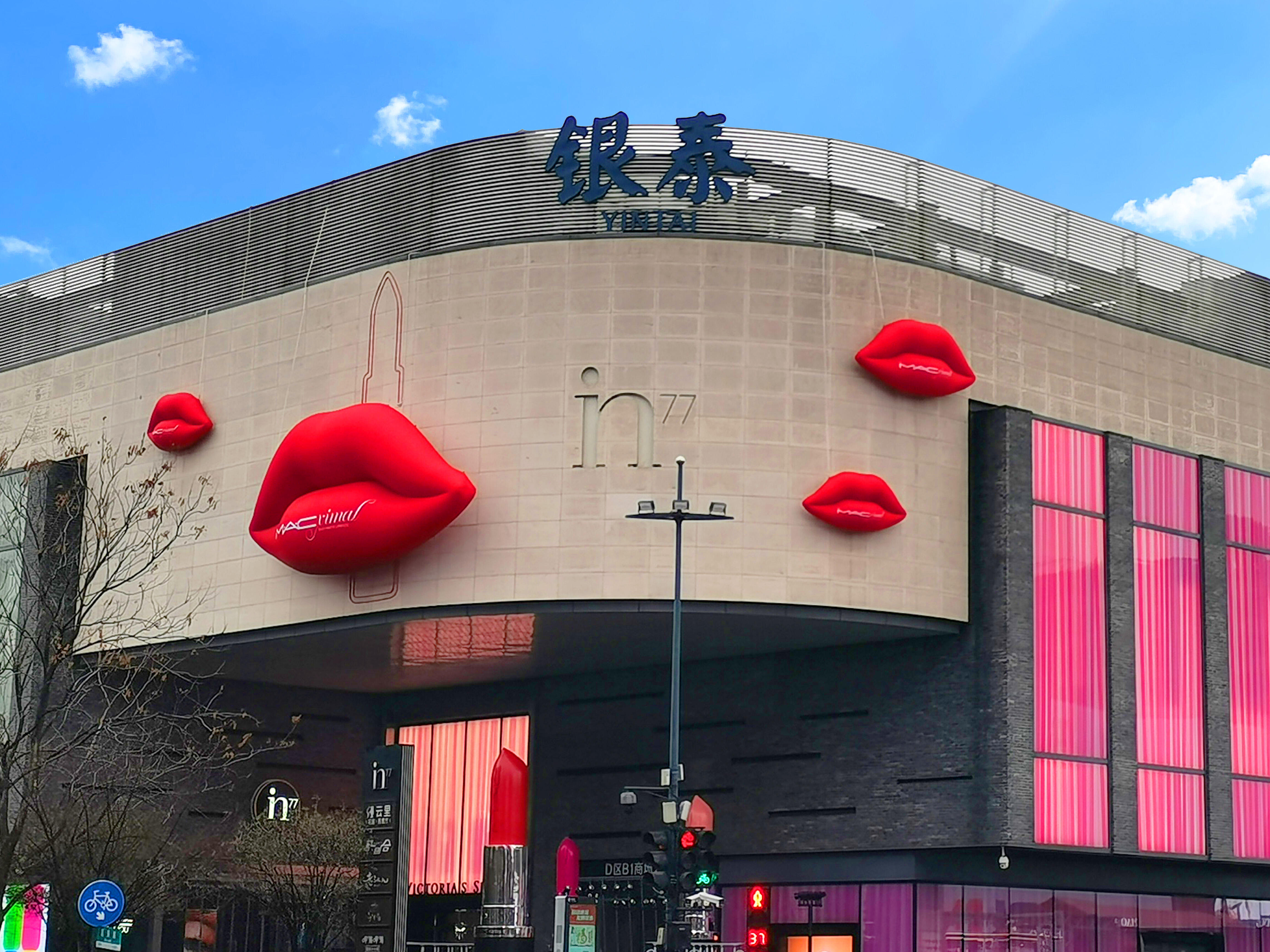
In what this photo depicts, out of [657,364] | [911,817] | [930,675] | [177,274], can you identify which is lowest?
[911,817]

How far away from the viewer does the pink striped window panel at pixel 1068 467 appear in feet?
152

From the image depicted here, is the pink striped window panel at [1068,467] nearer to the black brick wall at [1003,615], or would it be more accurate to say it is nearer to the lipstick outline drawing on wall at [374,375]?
the black brick wall at [1003,615]

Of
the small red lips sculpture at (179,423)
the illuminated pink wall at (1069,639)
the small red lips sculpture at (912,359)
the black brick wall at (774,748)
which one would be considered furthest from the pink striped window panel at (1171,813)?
the small red lips sculpture at (179,423)

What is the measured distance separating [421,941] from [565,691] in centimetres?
911

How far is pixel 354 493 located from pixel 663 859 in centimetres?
1650

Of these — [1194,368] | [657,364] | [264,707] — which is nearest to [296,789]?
[264,707]

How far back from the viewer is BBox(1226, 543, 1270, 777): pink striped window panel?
49500 millimetres

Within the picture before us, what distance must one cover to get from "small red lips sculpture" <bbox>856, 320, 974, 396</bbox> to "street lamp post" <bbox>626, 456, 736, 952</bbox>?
23.1ft

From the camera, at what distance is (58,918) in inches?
1674

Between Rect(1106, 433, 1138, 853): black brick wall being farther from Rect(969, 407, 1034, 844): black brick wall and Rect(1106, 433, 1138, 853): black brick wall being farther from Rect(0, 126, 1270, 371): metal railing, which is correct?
Rect(0, 126, 1270, 371): metal railing

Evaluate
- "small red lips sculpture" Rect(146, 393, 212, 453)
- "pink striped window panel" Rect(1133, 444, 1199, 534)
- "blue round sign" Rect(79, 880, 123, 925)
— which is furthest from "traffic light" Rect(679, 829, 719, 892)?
"small red lips sculpture" Rect(146, 393, 212, 453)

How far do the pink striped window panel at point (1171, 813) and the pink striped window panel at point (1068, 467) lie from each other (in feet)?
22.7

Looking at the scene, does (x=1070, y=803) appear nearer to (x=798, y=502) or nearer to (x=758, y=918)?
(x=758, y=918)

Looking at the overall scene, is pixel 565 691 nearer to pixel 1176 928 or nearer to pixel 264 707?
pixel 264 707
